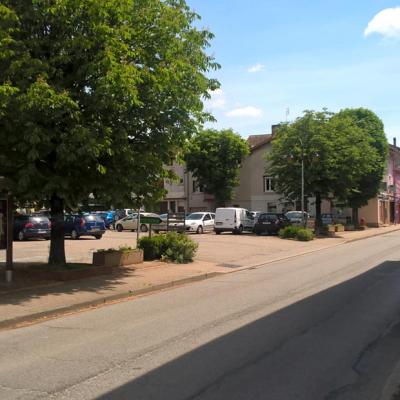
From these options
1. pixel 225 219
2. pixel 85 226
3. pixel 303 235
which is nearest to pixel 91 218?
pixel 85 226

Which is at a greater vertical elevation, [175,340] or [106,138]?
[106,138]

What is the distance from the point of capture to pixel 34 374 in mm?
6301

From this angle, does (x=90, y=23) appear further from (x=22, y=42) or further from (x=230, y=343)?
(x=230, y=343)

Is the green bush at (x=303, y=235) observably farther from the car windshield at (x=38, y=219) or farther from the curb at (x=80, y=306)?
the curb at (x=80, y=306)

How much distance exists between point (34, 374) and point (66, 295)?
5.66 metres

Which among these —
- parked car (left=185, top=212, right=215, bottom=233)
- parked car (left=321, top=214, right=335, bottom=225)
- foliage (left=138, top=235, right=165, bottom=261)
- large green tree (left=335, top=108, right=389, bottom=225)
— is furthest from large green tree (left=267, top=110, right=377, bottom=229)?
foliage (left=138, top=235, right=165, bottom=261)

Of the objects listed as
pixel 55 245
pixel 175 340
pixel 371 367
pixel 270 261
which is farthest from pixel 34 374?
pixel 270 261

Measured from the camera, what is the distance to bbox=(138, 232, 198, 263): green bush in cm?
1891

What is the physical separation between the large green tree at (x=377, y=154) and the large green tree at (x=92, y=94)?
33.0m

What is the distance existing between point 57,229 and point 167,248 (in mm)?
5203

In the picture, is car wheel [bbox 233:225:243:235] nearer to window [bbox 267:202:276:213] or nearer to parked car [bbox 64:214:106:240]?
parked car [bbox 64:214:106:240]

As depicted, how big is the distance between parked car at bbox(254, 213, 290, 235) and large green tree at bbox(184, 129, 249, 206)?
616 inches

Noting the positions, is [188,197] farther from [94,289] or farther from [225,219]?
[94,289]

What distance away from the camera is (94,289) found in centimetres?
1277
